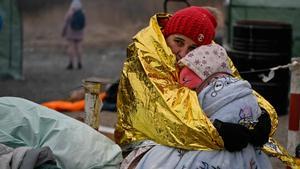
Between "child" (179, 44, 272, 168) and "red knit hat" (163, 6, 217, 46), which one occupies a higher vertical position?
"red knit hat" (163, 6, 217, 46)

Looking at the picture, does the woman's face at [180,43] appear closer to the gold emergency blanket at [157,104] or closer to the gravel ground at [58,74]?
the gold emergency blanket at [157,104]

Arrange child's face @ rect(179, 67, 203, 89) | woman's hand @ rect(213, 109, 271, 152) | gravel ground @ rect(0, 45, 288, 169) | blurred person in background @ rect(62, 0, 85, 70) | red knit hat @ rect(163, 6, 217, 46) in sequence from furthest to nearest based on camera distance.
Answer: blurred person in background @ rect(62, 0, 85, 70) → gravel ground @ rect(0, 45, 288, 169) → red knit hat @ rect(163, 6, 217, 46) → child's face @ rect(179, 67, 203, 89) → woman's hand @ rect(213, 109, 271, 152)

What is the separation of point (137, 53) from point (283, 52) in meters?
5.75

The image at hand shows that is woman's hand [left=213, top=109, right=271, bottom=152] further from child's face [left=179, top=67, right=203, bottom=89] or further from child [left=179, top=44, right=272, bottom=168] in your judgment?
child's face [left=179, top=67, right=203, bottom=89]

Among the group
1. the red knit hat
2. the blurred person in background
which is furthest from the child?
the blurred person in background

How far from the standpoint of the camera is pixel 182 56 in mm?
3477

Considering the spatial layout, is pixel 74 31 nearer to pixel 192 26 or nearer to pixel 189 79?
pixel 192 26

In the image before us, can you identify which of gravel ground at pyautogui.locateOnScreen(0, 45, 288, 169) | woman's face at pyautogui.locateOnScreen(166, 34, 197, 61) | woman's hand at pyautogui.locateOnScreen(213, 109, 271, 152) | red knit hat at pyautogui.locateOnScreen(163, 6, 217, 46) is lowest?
gravel ground at pyautogui.locateOnScreen(0, 45, 288, 169)

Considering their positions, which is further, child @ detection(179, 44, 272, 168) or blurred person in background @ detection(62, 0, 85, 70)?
blurred person in background @ detection(62, 0, 85, 70)

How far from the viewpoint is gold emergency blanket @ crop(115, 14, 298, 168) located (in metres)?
3.15

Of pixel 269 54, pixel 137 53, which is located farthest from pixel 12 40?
pixel 137 53

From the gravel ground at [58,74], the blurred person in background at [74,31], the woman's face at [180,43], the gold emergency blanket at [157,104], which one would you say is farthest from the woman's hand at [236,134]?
the blurred person in background at [74,31]

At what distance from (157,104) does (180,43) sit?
427 mm

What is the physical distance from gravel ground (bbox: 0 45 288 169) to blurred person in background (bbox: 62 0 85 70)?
0.28m
